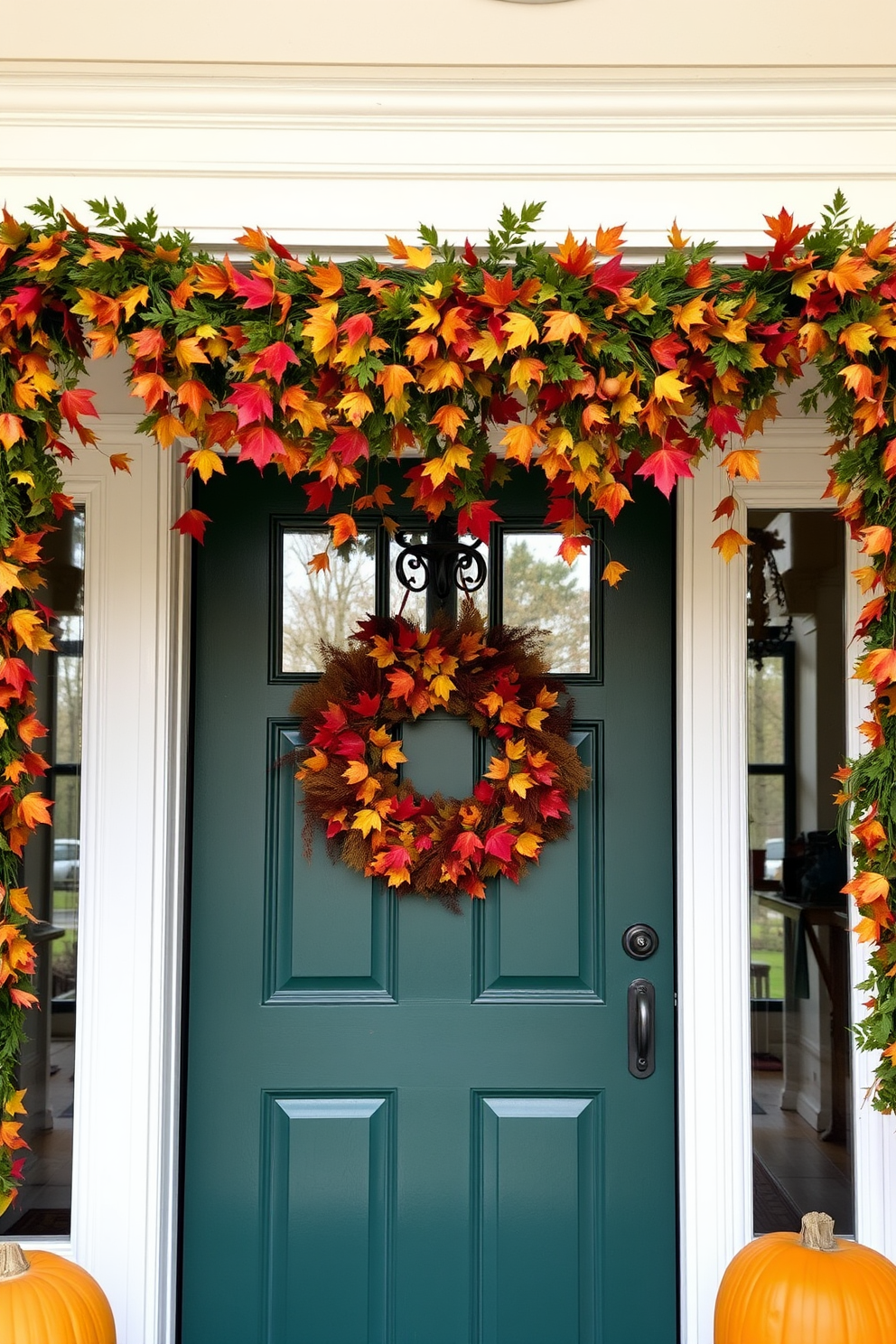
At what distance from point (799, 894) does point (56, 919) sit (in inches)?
58.6

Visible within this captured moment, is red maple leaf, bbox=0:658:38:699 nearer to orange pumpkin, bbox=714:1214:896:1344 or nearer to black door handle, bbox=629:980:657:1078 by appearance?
black door handle, bbox=629:980:657:1078

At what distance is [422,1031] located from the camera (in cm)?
221

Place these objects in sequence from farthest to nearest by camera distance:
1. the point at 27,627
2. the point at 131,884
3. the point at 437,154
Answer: the point at 131,884 → the point at 437,154 → the point at 27,627

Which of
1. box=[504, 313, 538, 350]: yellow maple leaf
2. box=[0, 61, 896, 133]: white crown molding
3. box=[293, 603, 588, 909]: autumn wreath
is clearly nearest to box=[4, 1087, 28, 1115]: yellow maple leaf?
box=[293, 603, 588, 909]: autumn wreath

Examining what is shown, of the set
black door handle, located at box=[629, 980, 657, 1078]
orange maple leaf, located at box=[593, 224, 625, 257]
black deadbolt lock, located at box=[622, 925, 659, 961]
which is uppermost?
orange maple leaf, located at box=[593, 224, 625, 257]

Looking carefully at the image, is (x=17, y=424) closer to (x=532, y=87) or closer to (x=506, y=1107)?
(x=532, y=87)

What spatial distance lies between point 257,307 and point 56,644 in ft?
3.15

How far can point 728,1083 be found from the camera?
211 centimetres

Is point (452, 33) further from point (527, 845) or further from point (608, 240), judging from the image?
point (527, 845)

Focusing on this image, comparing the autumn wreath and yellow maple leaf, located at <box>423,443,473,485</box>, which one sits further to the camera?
the autumn wreath

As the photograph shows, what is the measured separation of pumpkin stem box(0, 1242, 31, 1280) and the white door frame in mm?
320

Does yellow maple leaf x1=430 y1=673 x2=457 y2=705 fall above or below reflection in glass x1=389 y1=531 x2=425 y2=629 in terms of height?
below

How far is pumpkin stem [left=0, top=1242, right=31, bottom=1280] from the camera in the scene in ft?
5.61

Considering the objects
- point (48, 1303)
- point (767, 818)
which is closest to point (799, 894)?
point (767, 818)
